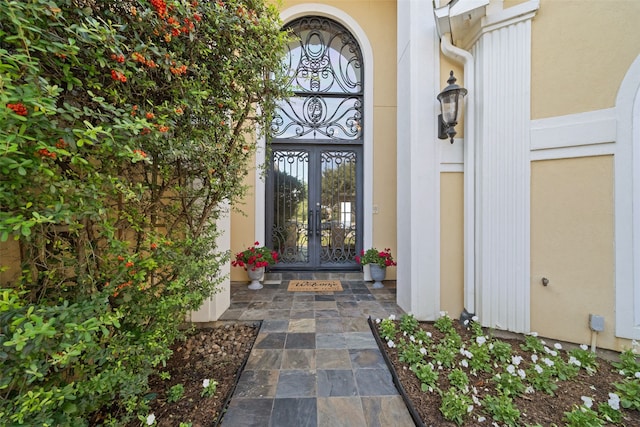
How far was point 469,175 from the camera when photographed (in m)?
2.54

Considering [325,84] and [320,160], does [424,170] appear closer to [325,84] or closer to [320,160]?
[320,160]

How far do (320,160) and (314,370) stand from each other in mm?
3225

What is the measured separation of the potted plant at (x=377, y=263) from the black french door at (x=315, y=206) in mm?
497

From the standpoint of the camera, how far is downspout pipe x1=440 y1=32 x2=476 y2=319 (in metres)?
2.54

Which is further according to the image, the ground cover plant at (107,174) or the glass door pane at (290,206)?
the glass door pane at (290,206)

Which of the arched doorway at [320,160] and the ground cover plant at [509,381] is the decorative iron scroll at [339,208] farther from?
the ground cover plant at [509,381]

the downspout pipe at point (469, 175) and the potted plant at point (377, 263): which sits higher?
the downspout pipe at point (469, 175)

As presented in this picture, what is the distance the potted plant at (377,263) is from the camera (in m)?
3.79

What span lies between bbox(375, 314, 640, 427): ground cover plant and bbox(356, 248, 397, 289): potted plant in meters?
1.47

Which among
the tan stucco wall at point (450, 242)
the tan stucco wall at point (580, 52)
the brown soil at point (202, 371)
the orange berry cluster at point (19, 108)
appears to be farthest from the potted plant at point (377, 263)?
the orange berry cluster at point (19, 108)

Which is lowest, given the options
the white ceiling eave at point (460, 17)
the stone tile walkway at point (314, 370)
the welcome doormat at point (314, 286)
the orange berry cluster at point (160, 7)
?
the stone tile walkway at point (314, 370)

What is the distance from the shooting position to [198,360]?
200cm

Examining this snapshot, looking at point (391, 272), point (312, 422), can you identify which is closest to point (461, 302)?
point (391, 272)

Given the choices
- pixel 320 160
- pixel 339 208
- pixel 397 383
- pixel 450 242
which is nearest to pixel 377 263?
pixel 339 208
